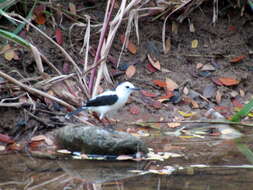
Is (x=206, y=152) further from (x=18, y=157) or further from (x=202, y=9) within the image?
(x=202, y=9)

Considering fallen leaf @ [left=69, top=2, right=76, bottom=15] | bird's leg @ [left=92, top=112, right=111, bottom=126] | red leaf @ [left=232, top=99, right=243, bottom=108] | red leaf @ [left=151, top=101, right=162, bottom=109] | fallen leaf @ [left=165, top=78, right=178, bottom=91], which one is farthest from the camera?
fallen leaf @ [left=69, top=2, right=76, bottom=15]

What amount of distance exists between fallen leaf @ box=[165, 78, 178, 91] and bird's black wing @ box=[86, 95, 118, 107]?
181 cm

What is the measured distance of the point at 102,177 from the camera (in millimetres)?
5680

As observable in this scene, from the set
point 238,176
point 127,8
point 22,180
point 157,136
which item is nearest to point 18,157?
point 22,180

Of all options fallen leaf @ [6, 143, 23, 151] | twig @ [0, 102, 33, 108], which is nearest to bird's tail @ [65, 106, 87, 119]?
twig @ [0, 102, 33, 108]

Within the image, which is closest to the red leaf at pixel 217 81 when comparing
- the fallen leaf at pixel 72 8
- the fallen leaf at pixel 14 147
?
the fallen leaf at pixel 72 8

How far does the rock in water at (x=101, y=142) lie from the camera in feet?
21.2

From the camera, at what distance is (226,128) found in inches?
301

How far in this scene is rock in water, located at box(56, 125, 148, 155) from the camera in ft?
21.2

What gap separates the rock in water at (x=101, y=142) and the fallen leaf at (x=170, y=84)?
2.31 meters

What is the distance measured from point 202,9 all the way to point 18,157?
4443mm

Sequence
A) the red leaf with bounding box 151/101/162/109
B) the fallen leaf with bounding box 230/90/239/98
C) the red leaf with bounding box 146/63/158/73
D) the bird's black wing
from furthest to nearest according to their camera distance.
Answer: the red leaf with bounding box 146/63/158/73, the fallen leaf with bounding box 230/90/239/98, the red leaf with bounding box 151/101/162/109, the bird's black wing

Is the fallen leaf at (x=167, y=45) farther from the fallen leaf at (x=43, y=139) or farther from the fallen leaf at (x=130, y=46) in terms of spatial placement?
the fallen leaf at (x=43, y=139)

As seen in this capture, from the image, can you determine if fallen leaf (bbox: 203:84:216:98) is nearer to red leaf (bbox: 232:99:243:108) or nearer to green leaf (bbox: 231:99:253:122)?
red leaf (bbox: 232:99:243:108)
